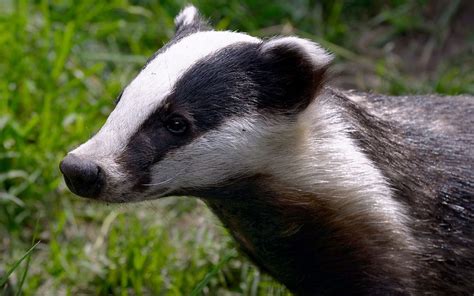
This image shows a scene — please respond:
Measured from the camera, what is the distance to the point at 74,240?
4.65 metres

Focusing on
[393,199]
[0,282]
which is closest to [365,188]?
[393,199]

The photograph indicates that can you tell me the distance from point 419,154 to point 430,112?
1.14ft

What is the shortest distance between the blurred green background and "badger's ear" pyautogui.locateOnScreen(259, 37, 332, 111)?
196 millimetres

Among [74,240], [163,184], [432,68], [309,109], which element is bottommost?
[74,240]

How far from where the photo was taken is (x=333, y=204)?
3.42 meters

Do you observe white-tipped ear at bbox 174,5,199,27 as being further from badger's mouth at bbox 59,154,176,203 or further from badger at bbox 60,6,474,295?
badger's mouth at bbox 59,154,176,203

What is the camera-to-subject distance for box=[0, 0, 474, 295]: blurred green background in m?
4.34

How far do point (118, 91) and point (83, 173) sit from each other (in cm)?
223

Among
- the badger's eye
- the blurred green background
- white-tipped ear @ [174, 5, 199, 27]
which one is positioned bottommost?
the blurred green background

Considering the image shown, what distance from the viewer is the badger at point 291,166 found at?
10.6 ft

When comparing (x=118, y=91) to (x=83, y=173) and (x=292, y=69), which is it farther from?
(x=83, y=173)

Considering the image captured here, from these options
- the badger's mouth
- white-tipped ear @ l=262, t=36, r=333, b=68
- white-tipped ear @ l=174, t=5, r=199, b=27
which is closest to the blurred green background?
white-tipped ear @ l=262, t=36, r=333, b=68

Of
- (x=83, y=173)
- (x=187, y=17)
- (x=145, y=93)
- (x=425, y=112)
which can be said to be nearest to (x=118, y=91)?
(x=187, y=17)

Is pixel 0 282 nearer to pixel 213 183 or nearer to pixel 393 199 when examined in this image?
pixel 213 183
